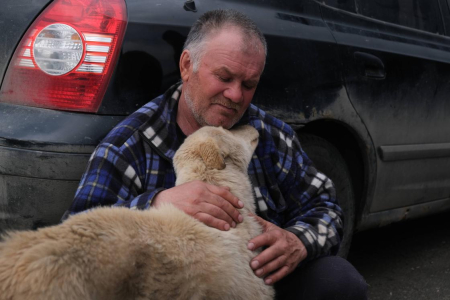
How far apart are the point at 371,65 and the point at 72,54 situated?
177 cm

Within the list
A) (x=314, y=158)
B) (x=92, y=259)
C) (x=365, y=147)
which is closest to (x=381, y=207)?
(x=365, y=147)

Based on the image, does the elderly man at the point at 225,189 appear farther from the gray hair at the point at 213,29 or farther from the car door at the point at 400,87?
the car door at the point at 400,87

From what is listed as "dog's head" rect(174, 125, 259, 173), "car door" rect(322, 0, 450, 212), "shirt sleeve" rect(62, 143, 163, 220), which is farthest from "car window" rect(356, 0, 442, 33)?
"shirt sleeve" rect(62, 143, 163, 220)

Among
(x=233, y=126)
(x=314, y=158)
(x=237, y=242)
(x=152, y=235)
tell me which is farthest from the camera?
(x=314, y=158)

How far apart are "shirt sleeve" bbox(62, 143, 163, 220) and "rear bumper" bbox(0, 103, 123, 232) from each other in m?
0.14

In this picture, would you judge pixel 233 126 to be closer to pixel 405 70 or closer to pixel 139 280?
pixel 139 280

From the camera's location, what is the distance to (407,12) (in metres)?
3.92

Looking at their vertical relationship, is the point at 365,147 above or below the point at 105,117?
below

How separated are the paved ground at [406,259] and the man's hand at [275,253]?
5.28ft

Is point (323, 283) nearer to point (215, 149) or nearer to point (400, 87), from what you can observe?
point (215, 149)

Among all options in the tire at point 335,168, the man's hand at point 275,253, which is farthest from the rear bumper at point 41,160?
the tire at point 335,168

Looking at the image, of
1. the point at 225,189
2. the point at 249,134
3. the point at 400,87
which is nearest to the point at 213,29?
the point at 249,134

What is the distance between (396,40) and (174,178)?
78.9 inches

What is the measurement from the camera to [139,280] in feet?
5.55
